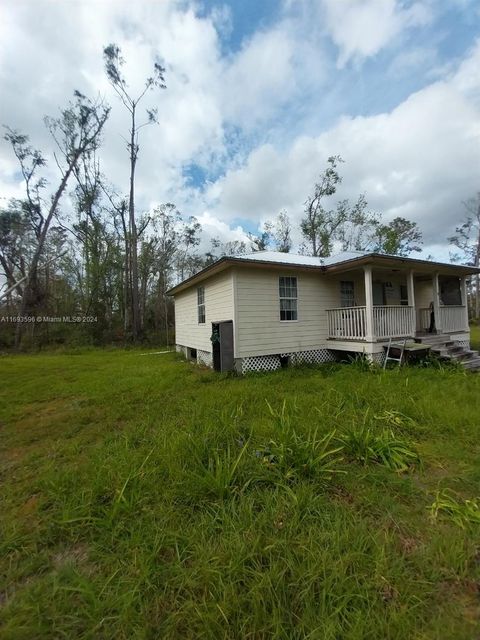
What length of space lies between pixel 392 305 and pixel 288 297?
354 cm

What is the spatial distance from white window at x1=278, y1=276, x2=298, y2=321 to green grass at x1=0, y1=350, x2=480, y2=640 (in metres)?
4.33

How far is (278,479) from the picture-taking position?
2.86 m

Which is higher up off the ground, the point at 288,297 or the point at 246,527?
the point at 288,297

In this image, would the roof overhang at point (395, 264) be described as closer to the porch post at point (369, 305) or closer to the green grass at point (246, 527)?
the porch post at point (369, 305)

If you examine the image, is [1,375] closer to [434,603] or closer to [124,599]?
[124,599]

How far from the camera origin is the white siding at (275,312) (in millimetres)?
8062

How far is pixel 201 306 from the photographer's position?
35.8 ft

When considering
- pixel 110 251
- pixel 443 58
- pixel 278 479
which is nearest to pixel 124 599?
pixel 278 479

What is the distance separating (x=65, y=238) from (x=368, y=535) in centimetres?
2591

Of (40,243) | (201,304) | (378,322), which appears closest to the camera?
(378,322)

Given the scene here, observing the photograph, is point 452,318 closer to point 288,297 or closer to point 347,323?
point 347,323

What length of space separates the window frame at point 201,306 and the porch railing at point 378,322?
4720mm

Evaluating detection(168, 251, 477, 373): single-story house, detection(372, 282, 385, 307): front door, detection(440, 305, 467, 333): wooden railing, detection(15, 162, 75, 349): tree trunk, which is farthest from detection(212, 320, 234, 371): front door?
detection(15, 162, 75, 349): tree trunk

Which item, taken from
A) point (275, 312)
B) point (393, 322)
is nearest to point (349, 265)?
point (393, 322)
